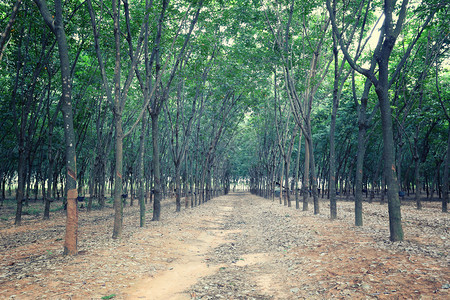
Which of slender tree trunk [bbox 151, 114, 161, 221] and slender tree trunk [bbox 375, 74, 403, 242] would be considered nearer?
slender tree trunk [bbox 375, 74, 403, 242]

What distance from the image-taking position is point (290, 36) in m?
18.0

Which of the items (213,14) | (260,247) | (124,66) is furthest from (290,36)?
(260,247)

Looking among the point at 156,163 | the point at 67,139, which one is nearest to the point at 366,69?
the point at 67,139

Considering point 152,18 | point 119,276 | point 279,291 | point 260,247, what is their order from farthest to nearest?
point 152,18, point 260,247, point 119,276, point 279,291

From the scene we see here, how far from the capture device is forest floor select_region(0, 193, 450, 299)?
5.58 meters

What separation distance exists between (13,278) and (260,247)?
7357 mm

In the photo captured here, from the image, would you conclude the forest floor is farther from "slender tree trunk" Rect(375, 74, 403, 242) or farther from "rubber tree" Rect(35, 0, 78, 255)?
"rubber tree" Rect(35, 0, 78, 255)

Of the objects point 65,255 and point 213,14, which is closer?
point 65,255

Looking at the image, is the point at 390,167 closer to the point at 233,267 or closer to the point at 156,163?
the point at 233,267

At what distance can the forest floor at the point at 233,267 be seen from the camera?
5.58 metres

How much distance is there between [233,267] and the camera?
801 centimetres

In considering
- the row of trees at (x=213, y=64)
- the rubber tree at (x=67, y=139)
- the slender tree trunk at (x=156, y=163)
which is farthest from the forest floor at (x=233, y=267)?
the slender tree trunk at (x=156, y=163)

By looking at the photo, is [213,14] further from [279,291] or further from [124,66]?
[279,291]

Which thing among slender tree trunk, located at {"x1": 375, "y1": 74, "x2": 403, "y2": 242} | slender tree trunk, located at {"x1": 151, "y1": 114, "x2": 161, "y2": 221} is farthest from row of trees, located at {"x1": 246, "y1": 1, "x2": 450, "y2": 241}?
slender tree trunk, located at {"x1": 151, "y1": 114, "x2": 161, "y2": 221}
